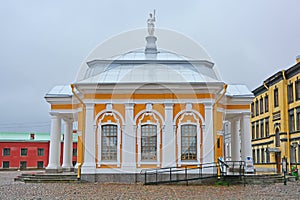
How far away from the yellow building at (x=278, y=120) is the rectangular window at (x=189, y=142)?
12370 mm

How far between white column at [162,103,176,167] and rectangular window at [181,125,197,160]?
50 centimetres

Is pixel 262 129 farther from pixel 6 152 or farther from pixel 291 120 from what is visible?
pixel 6 152

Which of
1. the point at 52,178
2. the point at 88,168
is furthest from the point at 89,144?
the point at 52,178

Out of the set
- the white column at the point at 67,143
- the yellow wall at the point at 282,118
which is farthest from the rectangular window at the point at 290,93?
the white column at the point at 67,143

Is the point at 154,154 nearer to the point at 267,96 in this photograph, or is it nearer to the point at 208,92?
the point at 208,92

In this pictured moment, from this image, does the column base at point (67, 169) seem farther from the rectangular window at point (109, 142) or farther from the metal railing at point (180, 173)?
the metal railing at point (180, 173)

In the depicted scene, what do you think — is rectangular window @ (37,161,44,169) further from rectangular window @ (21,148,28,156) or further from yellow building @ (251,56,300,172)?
yellow building @ (251,56,300,172)

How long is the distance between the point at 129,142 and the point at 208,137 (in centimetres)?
371

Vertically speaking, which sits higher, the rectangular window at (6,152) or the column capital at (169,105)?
the column capital at (169,105)

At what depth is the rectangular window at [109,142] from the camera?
21188 millimetres

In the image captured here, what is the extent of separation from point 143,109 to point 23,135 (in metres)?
39.9

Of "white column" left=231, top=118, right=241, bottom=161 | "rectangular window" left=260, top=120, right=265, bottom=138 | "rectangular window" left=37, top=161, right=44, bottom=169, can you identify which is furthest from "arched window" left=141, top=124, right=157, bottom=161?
"rectangular window" left=37, top=161, right=44, bottom=169

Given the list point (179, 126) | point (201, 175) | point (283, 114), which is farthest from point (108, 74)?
point (283, 114)

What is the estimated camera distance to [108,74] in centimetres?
2198
